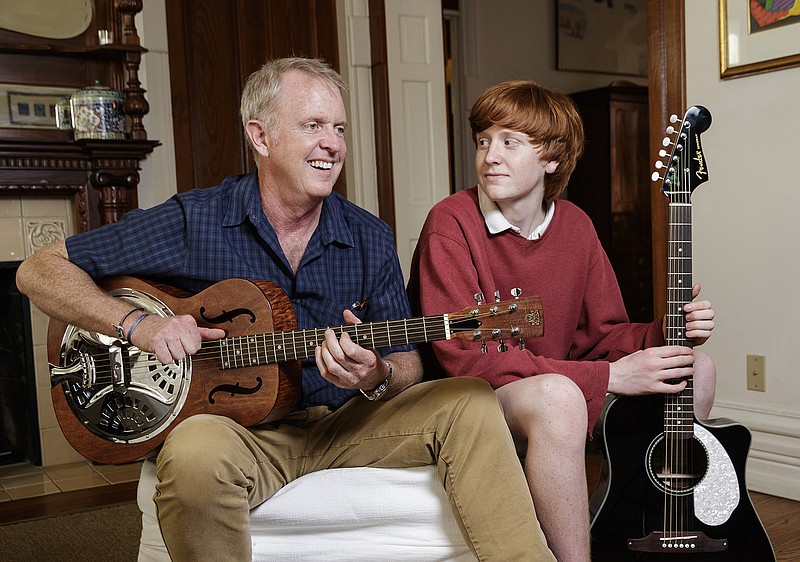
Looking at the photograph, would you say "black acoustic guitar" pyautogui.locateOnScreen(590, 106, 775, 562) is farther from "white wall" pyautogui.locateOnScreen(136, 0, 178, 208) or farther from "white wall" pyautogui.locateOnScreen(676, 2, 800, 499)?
"white wall" pyautogui.locateOnScreen(136, 0, 178, 208)

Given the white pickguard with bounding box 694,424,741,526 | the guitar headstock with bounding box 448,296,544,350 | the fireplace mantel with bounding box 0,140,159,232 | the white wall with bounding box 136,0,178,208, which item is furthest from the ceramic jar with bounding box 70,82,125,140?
the white pickguard with bounding box 694,424,741,526

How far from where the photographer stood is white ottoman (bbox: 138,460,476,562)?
156 cm

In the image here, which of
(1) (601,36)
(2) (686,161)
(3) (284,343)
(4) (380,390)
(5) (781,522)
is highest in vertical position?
(1) (601,36)

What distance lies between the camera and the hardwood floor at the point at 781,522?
2.10 metres

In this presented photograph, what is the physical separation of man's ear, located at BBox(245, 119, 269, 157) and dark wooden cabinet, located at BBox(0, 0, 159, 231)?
1.75m

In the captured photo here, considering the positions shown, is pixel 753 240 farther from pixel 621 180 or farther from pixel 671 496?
pixel 621 180

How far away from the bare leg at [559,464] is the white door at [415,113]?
271 centimetres

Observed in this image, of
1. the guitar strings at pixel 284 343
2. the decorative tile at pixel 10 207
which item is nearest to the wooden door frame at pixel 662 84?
the guitar strings at pixel 284 343

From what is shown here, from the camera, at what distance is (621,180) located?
16.9ft

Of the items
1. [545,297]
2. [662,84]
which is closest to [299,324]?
[545,297]

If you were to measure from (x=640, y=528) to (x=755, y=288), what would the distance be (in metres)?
1.16

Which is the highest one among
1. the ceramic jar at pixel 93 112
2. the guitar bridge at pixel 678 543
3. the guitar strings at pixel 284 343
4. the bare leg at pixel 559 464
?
the ceramic jar at pixel 93 112

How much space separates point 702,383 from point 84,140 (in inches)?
101

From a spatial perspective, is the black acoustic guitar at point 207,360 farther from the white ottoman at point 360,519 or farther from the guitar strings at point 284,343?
the white ottoman at point 360,519
